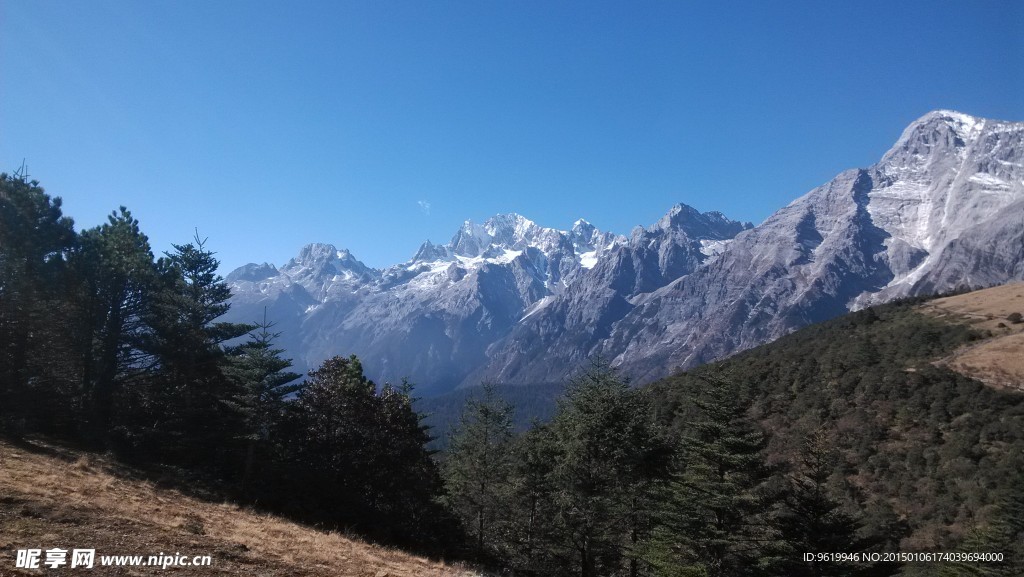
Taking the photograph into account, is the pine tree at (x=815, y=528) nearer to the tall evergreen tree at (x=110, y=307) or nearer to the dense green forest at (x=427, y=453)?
the dense green forest at (x=427, y=453)

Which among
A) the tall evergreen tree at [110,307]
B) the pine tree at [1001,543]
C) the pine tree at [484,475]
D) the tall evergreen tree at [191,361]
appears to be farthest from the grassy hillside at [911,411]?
the tall evergreen tree at [110,307]

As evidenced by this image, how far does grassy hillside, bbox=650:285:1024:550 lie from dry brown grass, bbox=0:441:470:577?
26.1 meters

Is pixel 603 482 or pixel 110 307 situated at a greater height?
pixel 110 307

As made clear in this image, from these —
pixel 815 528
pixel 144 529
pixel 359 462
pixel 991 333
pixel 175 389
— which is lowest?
pixel 359 462

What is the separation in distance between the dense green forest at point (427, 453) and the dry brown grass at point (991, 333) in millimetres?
15237

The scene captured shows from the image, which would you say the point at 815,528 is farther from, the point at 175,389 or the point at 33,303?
the point at 33,303

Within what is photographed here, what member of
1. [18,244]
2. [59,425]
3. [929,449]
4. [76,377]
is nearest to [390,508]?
[59,425]

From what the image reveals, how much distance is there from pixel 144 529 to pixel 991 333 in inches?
4101

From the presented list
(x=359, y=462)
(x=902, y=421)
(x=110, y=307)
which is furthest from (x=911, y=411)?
(x=110, y=307)

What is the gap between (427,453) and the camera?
50.3m

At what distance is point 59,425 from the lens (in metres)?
34.3

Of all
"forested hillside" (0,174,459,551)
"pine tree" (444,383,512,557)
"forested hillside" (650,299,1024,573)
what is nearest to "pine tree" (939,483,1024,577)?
"forested hillside" (650,299,1024,573)

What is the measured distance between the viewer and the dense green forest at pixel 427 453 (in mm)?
28125

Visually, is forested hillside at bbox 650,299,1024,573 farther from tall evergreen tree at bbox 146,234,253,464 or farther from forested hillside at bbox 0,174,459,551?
tall evergreen tree at bbox 146,234,253,464
